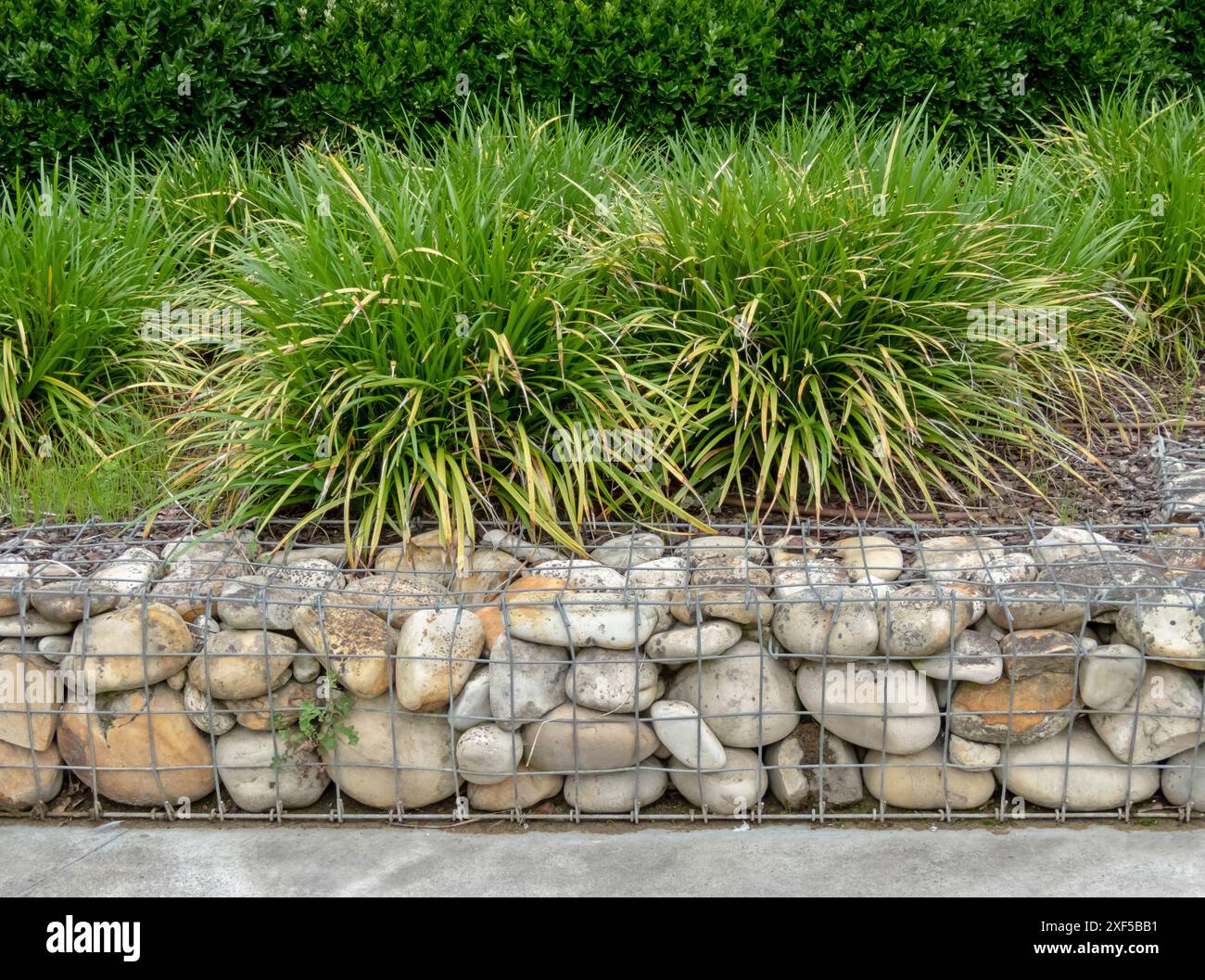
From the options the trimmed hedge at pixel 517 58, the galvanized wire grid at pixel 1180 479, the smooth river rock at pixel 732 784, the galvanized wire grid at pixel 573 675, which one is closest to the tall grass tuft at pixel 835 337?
the galvanized wire grid at pixel 1180 479

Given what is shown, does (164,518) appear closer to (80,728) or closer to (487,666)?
(80,728)

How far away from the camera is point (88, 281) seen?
4297mm

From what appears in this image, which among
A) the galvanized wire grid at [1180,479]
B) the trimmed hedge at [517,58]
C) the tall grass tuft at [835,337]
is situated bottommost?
the galvanized wire grid at [1180,479]

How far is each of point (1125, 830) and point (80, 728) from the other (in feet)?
8.77

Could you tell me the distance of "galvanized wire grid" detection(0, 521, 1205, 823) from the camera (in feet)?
10.4

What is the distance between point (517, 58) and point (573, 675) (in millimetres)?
3254

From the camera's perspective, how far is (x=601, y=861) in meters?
3.01

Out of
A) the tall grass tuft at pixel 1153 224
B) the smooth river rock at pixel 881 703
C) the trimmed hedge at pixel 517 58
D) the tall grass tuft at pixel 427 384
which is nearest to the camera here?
the smooth river rock at pixel 881 703

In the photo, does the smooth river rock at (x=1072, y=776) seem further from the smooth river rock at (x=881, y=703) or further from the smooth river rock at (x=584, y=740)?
the smooth river rock at (x=584, y=740)

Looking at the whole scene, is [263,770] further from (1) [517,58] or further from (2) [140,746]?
(1) [517,58]

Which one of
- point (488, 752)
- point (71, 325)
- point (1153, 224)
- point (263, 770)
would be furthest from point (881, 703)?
point (71, 325)

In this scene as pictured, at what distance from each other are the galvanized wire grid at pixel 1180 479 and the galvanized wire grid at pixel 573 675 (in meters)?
0.39

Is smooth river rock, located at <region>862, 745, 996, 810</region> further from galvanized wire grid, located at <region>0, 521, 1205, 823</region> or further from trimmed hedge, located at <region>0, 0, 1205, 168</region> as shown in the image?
trimmed hedge, located at <region>0, 0, 1205, 168</region>

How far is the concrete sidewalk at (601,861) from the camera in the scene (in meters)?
2.89
